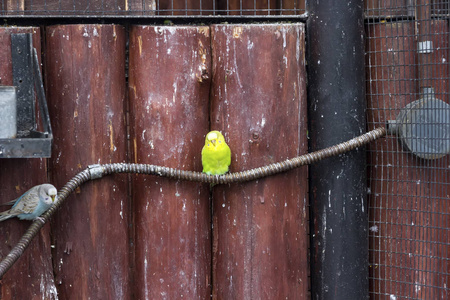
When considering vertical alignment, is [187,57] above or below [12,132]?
above

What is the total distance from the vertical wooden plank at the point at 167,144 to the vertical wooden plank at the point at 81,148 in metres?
0.11

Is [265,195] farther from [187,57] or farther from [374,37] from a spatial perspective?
[374,37]

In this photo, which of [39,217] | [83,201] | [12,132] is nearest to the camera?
[12,132]

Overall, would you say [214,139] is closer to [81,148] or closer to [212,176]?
[212,176]

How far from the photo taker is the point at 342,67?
1861 mm

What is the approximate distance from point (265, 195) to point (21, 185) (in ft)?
2.77

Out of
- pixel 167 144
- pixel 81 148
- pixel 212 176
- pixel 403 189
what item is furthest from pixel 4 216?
pixel 403 189

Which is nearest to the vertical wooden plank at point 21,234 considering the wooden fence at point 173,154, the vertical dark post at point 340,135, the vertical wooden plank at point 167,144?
the wooden fence at point 173,154

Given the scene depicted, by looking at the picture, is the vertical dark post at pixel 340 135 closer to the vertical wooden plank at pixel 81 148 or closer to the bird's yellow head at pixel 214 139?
the bird's yellow head at pixel 214 139

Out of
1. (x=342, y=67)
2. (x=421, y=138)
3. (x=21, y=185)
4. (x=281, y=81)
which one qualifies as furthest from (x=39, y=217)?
(x=421, y=138)

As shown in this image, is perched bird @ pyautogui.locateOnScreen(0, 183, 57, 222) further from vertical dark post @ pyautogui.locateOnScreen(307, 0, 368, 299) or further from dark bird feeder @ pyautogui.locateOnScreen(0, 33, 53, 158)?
vertical dark post @ pyautogui.locateOnScreen(307, 0, 368, 299)

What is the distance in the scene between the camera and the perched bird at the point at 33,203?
1.67 metres

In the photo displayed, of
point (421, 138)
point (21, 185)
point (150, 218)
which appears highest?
point (421, 138)

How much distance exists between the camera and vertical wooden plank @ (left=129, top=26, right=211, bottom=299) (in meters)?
1.85
